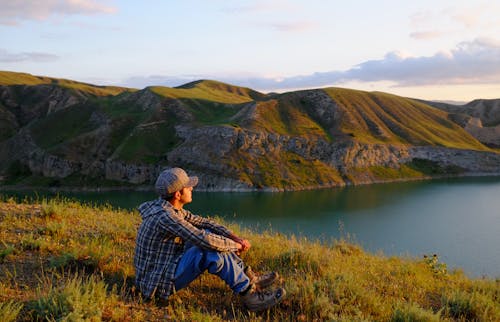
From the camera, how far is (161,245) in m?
5.54

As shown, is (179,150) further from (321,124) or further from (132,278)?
(132,278)

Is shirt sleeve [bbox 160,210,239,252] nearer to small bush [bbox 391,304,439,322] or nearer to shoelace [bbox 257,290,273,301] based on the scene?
shoelace [bbox 257,290,273,301]

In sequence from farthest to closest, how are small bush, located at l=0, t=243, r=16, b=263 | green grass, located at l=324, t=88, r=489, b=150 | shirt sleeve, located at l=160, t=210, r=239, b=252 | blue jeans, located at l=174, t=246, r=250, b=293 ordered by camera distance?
1. green grass, located at l=324, t=88, r=489, b=150
2. small bush, located at l=0, t=243, r=16, b=263
3. blue jeans, located at l=174, t=246, r=250, b=293
4. shirt sleeve, located at l=160, t=210, r=239, b=252

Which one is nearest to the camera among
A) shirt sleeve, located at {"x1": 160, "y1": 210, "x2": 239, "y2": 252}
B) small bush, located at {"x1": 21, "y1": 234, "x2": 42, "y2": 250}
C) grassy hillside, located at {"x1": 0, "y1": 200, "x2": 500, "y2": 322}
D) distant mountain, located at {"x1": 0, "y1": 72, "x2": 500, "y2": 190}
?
grassy hillside, located at {"x1": 0, "y1": 200, "x2": 500, "y2": 322}

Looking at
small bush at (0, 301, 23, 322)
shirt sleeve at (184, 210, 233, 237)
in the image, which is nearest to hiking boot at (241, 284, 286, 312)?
shirt sleeve at (184, 210, 233, 237)

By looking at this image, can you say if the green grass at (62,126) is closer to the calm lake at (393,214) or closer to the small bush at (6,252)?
the calm lake at (393,214)

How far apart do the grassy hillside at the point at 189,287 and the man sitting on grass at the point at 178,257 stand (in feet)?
0.83

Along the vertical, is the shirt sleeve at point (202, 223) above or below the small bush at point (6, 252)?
above

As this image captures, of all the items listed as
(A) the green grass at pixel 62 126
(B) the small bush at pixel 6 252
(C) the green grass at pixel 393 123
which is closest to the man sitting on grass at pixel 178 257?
(B) the small bush at pixel 6 252

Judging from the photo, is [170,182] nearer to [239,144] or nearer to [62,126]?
[239,144]

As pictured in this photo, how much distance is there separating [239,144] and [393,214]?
151 feet

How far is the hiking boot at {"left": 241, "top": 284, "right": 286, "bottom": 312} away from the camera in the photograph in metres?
5.38

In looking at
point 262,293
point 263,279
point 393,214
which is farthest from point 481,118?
point 262,293

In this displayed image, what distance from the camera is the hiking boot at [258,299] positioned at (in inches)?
212
